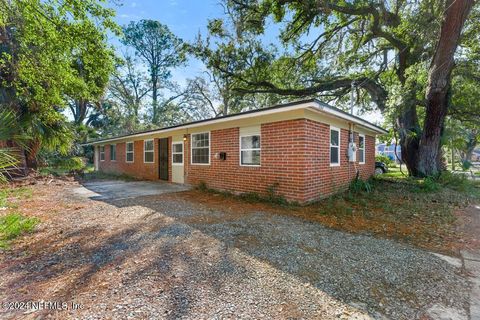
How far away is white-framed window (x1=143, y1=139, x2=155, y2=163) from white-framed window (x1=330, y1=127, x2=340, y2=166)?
27.6 feet

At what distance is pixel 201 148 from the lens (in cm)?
910

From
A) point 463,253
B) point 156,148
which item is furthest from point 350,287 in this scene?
point 156,148

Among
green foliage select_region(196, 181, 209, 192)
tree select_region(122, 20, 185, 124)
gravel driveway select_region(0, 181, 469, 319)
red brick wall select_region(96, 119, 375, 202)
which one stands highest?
tree select_region(122, 20, 185, 124)

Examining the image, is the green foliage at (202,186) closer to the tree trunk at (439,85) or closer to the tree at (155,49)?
the tree trunk at (439,85)

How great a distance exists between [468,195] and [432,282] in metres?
7.74

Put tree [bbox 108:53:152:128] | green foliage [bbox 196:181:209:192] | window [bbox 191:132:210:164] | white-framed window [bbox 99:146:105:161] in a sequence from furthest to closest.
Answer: tree [bbox 108:53:152:128] < white-framed window [bbox 99:146:105:161] < window [bbox 191:132:210:164] < green foliage [bbox 196:181:209:192]

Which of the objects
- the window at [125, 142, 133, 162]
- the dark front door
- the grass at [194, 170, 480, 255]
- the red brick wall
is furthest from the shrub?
the window at [125, 142, 133, 162]

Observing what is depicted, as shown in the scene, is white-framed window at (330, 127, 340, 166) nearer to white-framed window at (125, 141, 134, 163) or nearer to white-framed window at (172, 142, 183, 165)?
white-framed window at (172, 142, 183, 165)

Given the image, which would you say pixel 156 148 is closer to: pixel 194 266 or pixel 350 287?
pixel 194 266

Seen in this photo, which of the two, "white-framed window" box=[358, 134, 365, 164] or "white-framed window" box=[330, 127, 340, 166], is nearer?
"white-framed window" box=[330, 127, 340, 166]

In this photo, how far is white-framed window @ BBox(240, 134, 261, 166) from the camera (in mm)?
7164

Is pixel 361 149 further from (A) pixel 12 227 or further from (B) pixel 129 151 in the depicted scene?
(B) pixel 129 151

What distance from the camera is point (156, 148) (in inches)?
452

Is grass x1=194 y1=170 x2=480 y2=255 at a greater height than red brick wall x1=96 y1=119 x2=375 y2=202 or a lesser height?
lesser
